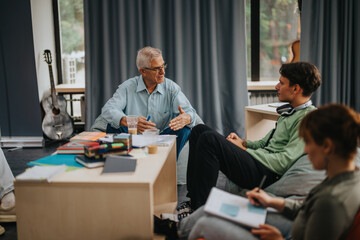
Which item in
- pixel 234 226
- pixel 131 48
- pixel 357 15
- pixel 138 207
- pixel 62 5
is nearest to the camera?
pixel 234 226

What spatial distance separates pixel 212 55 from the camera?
4246mm

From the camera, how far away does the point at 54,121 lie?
4.21 meters

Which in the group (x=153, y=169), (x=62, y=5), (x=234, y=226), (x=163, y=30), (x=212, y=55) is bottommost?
(x=234, y=226)

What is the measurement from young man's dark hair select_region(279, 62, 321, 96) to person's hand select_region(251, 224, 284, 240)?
2.94 ft

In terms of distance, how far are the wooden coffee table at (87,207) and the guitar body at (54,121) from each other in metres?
2.84

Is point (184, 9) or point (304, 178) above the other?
point (184, 9)

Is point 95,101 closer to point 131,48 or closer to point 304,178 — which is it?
point 131,48

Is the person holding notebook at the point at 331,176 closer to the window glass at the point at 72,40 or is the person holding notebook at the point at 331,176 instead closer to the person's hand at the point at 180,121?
the person's hand at the point at 180,121

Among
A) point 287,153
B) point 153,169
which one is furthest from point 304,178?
point 153,169

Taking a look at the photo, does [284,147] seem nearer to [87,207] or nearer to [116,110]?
[87,207]

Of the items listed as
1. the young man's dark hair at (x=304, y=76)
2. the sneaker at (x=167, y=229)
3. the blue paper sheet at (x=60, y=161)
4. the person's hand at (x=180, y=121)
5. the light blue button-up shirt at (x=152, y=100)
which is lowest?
the sneaker at (x=167, y=229)

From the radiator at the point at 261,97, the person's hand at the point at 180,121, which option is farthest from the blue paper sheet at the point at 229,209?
the radiator at the point at 261,97

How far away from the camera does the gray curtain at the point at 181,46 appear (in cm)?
420

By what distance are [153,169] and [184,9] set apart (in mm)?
3015
